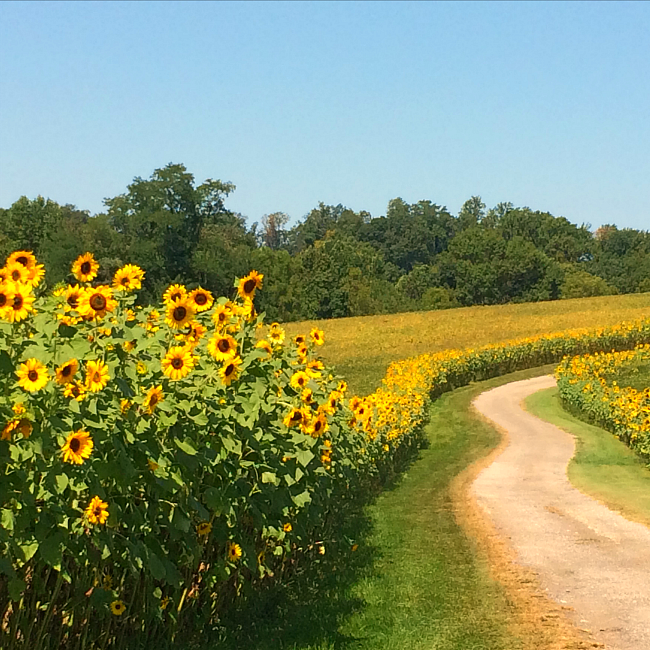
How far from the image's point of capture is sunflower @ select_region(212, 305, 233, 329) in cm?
614

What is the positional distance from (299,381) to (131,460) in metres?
2.77

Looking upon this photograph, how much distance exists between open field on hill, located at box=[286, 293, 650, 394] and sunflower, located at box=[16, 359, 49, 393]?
1282 inches

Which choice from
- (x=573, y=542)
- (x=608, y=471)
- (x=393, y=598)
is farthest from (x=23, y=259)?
(x=608, y=471)

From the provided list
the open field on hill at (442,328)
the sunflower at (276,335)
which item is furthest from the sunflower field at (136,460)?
the open field on hill at (442,328)

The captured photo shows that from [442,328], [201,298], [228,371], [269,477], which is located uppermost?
[201,298]

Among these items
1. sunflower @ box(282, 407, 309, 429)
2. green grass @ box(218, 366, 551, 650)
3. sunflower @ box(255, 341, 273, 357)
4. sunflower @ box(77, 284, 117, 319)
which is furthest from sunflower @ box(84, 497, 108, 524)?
sunflower @ box(255, 341, 273, 357)

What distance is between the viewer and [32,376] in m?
4.22

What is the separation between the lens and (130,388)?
5055mm

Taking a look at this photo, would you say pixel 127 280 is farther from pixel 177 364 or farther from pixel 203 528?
pixel 203 528

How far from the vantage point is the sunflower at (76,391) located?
15.0ft

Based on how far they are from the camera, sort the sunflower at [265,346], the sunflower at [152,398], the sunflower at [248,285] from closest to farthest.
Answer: the sunflower at [152,398], the sunflower at [248,285], the sunflower at [265,346]

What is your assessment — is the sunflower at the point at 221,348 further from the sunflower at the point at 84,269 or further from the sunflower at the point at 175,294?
the sunflower at the point at 84,269

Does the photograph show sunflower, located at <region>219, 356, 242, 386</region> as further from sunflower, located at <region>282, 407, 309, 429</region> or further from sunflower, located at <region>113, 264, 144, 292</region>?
sunflower, located at <region>282, 407, 309, 429</region>

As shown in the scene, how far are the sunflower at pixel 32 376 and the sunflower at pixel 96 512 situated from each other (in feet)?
2.74
